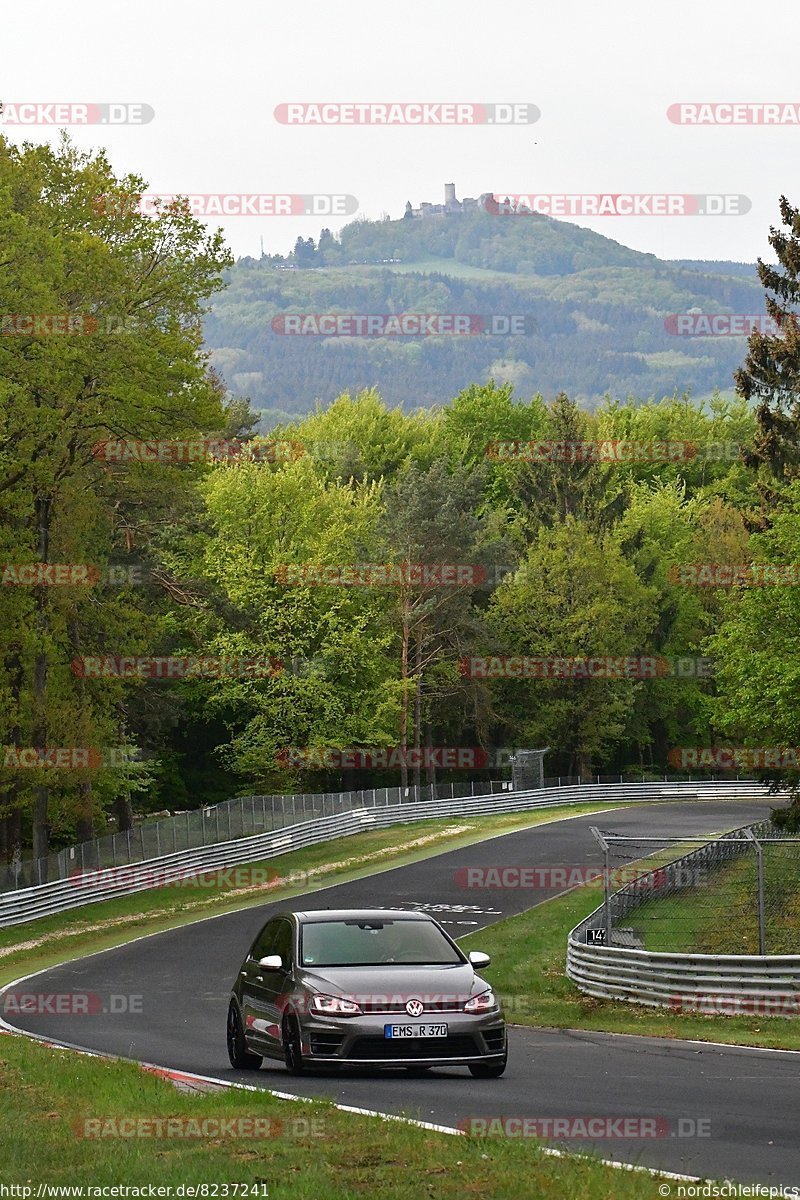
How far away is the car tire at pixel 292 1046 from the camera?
47.7 feet

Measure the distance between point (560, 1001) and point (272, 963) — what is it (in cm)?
1073

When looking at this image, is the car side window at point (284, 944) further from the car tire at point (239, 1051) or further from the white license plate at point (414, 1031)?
the white license plate at point (414, 1031)

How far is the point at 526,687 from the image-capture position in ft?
293

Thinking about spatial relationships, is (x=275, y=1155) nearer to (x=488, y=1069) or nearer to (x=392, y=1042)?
(x=392, y=1042)

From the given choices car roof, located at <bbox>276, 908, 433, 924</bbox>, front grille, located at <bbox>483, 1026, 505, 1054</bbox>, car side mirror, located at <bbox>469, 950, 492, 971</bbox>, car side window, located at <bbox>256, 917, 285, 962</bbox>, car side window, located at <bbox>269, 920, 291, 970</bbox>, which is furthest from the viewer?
car side window, located at <bbox>256, 917, 285, 962</bbox>

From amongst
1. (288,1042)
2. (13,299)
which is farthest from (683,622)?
(288,1042)

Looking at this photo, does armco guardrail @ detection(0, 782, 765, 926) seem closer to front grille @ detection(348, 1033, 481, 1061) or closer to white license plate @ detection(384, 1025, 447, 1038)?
front grille @ detection(348, 1033, 481, 1061)

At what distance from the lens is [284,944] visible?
15812 mm

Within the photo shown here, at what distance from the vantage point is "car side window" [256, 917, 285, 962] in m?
16.3

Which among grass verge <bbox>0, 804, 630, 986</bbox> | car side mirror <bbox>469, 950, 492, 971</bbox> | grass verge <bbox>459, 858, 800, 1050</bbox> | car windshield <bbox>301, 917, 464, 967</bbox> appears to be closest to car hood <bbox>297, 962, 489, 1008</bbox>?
car side mirror <bbox>469, 950, 492, 971</bbox>

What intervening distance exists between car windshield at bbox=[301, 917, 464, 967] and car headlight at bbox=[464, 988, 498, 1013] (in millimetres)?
659

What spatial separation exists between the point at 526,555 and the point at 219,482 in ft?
78.5

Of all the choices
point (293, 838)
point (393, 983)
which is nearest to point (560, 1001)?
point (393, 983)

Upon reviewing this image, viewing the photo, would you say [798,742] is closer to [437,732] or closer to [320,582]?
[320,582]
